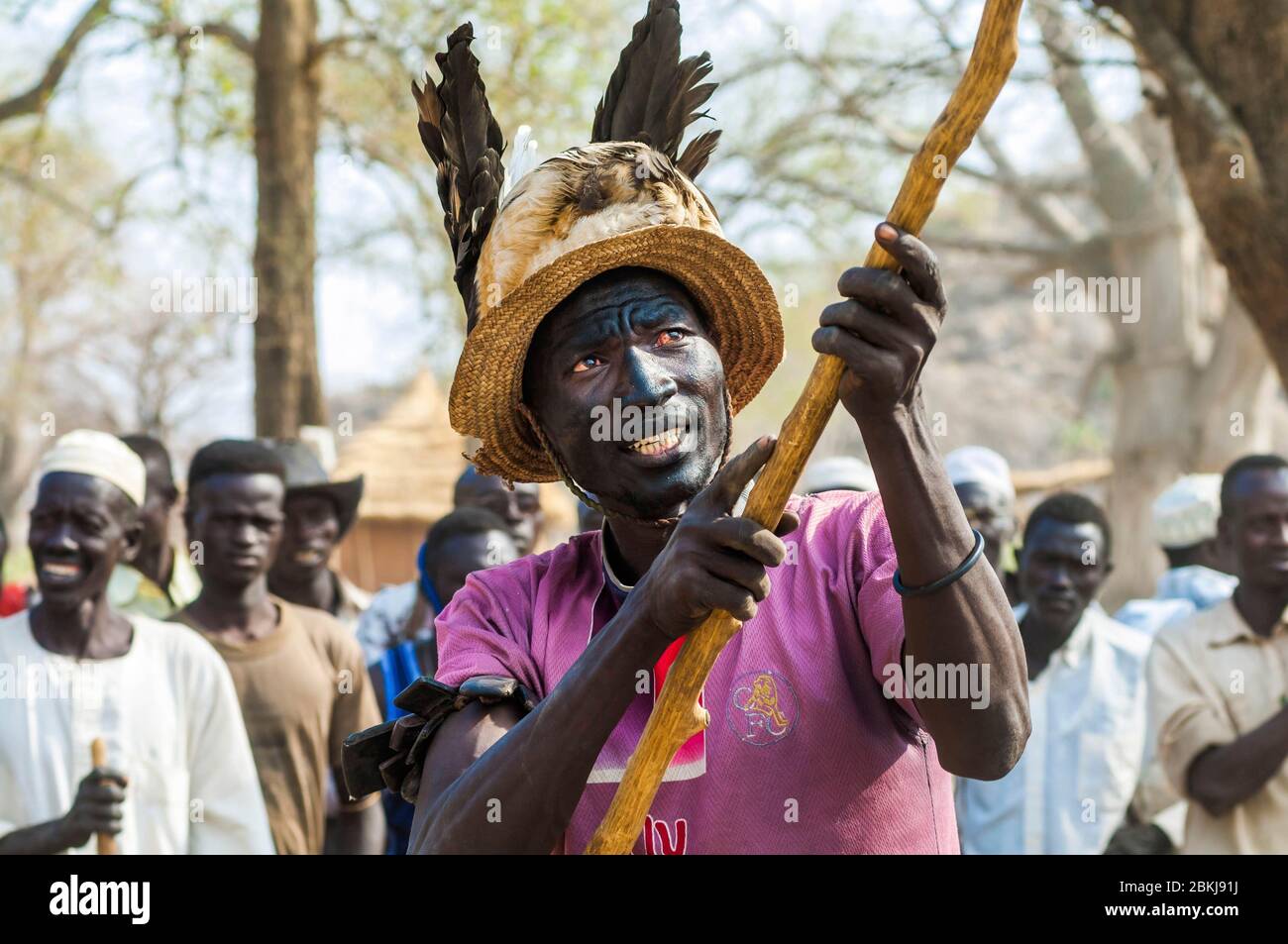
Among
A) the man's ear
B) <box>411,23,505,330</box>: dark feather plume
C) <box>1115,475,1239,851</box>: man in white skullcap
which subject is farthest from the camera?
<box>1115,475,1239,851</box>: man in white skullcap

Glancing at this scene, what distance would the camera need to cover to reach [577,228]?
2621 millimetres

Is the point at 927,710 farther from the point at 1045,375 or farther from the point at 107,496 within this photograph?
the point at 1045,375

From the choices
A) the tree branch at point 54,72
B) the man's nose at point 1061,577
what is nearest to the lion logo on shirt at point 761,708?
the man's nose at point 1061,577

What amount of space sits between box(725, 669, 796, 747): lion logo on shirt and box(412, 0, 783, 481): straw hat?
1.97 feet

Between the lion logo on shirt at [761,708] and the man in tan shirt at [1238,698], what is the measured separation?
3.39 m

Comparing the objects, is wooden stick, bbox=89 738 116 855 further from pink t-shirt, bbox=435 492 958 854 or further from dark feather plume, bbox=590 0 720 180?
dark feather plume, bbox=590 0 720 180

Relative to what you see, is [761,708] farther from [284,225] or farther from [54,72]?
[54,72]

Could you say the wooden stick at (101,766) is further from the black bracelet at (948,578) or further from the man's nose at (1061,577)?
the man's nose at (1061,577)

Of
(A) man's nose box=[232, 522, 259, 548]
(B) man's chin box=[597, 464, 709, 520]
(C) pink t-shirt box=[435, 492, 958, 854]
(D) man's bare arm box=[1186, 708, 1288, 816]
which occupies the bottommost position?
(C) pink t-shirt box=[435, 492, 958, 854]

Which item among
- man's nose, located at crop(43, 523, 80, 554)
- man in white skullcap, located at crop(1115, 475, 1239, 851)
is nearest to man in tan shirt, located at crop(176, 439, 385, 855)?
man's nose, located at crop(43, 523, 80, 554)

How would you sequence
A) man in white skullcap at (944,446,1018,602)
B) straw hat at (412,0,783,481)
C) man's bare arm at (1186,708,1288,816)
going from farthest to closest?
man in white skullcap at (944,446,1018,602)
man's bare arm at (1186,708,1288,816)
straw hat at (412,0,783,481)

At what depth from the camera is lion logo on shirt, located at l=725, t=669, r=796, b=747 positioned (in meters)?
2.45

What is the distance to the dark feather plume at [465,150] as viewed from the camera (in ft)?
9.28
